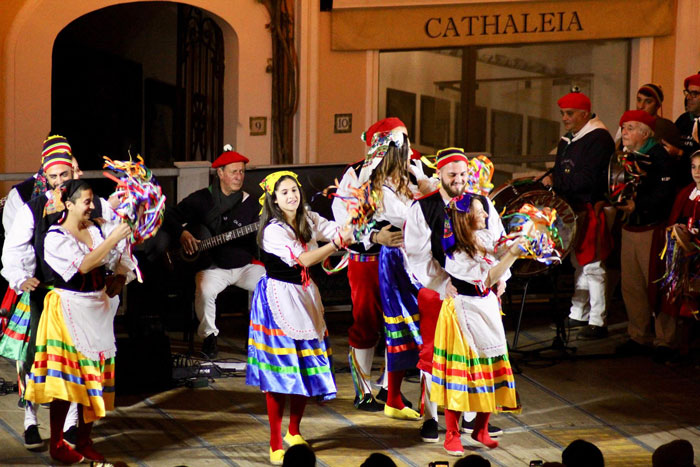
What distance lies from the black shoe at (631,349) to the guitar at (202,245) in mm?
2652

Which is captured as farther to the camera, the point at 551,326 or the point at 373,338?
the point at 551,326

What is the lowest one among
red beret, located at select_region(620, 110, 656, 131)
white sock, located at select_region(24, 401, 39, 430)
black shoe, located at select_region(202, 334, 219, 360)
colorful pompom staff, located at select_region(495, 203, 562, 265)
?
white sock, located at select_region(24, 401, 39, 430)

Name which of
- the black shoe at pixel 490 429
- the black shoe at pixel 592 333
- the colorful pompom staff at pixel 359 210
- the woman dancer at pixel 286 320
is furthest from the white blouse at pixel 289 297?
the black shoe at pixel 592 333

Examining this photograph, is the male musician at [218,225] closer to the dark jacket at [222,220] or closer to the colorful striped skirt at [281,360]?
the dark jacket at [222,220]

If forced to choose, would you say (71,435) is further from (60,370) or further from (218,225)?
(218,225)

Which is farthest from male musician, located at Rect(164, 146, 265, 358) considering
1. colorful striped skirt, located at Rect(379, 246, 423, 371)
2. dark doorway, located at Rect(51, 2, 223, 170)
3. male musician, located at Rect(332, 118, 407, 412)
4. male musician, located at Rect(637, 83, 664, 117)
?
dark doorway, located at Rect(51, 2, 223, 170)

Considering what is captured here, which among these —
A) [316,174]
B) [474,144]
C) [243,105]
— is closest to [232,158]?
[316,174]

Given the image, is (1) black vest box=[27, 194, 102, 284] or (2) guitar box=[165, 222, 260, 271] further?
(2) guitar box=[165, 222, 260, 271]

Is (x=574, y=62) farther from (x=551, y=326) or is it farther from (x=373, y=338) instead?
(x=373, y=338)

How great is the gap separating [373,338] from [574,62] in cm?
495

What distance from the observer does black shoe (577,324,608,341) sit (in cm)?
900

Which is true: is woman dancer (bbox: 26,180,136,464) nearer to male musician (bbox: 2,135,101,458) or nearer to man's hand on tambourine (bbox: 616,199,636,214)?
male musician (bbox: 2,135,101,458)

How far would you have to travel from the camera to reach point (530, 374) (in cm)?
807

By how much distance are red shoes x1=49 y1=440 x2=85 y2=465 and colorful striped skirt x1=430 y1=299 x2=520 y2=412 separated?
184cm
